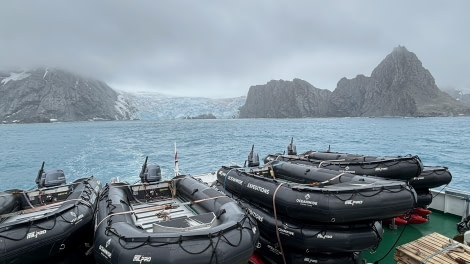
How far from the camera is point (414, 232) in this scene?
289 inches

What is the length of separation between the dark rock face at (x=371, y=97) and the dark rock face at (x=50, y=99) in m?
88.6

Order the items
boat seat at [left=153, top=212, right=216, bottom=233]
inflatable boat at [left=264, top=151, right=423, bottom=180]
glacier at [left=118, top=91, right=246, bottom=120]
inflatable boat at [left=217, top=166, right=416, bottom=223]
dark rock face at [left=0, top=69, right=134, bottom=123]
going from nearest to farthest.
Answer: boat seat at [left=153, top=212, right=216, bottom=233] → inflatable boat at [left=217, top=166, right=416, bottom=223] → inflatable boat at [left=264, top=151, right=423, bottom=180] → glacier at [left=118, top=91, right=246, bottom=120] → dark rock face at [left=0, top=69, right=134, bottom=123]

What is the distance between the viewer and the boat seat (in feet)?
13.5

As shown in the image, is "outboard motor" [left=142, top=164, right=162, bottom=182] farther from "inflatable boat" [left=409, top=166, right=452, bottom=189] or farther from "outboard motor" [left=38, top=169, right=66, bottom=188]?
"inflatable boat" [left=409, top=166, right=452, bottom=189]

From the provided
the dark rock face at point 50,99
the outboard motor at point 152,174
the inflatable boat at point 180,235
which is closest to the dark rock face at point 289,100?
the dark rock face at point 50,99

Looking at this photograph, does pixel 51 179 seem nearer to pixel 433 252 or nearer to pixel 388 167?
pixel 433 252

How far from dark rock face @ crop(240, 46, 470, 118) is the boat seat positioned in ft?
464

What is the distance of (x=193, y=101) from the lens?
125 metres

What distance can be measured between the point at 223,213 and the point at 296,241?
1.61 metres

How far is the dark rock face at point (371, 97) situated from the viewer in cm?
12600

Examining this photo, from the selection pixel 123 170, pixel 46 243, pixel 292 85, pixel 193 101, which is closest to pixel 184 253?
pixel 46 243

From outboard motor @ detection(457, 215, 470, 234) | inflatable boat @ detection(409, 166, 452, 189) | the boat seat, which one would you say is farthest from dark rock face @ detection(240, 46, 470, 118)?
the boat seat

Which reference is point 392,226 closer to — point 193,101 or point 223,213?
point 223,213

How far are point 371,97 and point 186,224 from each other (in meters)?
154
